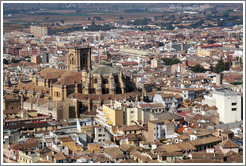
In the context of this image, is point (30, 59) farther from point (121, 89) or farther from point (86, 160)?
point (86, 160)

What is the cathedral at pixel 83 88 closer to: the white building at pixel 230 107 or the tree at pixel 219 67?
the white building at pixel 230 107

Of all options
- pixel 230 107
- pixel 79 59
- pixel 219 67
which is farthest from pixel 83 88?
pixel 219 67

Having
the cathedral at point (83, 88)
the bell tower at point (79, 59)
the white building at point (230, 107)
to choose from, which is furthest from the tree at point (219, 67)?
the white building at point (230, 107)

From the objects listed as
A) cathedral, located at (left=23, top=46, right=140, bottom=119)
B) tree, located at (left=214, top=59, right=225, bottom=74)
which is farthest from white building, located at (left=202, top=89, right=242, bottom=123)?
tree, located at (left=214, top=59, right=225, bottom=74)

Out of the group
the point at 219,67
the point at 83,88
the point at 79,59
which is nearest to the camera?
the point at 83,88

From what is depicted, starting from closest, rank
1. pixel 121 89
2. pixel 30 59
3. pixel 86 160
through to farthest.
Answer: pixel 86 160
pixel 121 89
pixel 30 59

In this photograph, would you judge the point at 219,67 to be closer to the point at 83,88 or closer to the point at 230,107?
the point at 83,88

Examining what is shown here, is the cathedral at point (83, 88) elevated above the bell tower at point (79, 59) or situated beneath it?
situated beneath

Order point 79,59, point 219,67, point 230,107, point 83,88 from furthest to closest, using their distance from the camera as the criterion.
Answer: point 219,67 → point 79,59 → point 83,88 → point 230,107

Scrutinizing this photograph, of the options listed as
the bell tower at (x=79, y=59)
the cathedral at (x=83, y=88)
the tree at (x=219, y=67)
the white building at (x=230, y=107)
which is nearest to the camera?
the white building at (x=230, y=107)

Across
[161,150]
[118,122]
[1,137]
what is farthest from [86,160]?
[118,122]

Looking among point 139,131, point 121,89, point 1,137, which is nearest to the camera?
point 1,137
